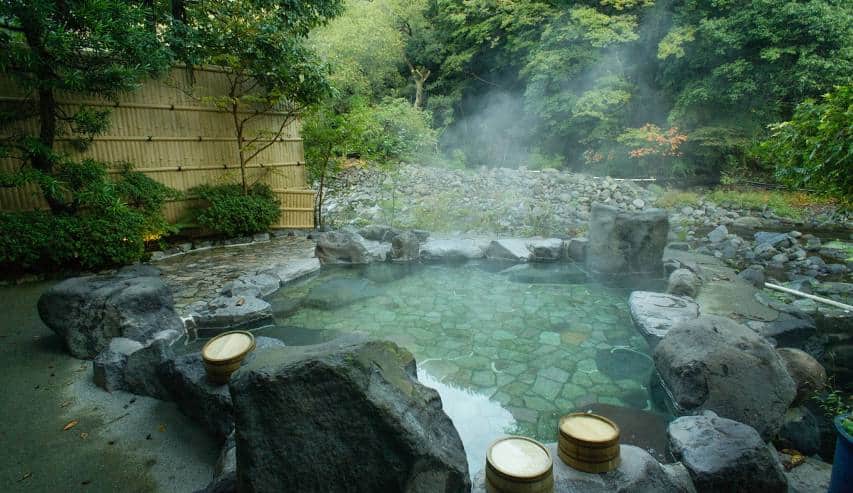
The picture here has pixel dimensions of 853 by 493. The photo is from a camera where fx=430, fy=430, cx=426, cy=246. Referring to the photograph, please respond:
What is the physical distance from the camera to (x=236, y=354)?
3117 millimetres

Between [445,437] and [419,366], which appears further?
[419,366]

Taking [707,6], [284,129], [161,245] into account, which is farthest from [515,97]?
[161,245]

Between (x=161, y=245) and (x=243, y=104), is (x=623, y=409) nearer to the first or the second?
(x=161, y=245)

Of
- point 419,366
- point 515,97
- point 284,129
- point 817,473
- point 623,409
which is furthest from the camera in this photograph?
point 515,97

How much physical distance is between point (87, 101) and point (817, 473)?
10047mm

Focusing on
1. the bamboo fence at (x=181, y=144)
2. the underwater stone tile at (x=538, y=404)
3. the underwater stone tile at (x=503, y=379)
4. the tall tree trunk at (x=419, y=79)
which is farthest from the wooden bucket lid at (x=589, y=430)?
the tall tree trunk at (x=419, y=79)

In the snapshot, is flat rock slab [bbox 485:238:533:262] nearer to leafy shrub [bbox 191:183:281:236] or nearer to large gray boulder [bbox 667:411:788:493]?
leafy shrub [bbox 191:183:281:236]

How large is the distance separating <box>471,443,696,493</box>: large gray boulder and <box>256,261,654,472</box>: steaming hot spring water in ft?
3.05

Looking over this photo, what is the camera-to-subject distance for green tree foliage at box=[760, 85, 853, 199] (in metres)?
2.77

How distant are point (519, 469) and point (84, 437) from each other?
3029 mm

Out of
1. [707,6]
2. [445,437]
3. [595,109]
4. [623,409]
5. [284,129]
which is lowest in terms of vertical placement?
[623,409]

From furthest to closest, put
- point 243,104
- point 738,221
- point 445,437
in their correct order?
point 738,221, point 243,104, point 445,437

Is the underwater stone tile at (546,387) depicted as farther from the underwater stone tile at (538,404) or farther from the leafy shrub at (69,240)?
the leafy shrub at (69,240)

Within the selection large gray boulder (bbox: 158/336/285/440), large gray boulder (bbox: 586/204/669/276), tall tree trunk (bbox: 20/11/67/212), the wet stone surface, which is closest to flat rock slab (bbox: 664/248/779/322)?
large gray boulder (bbox: 586/204/669/276)
